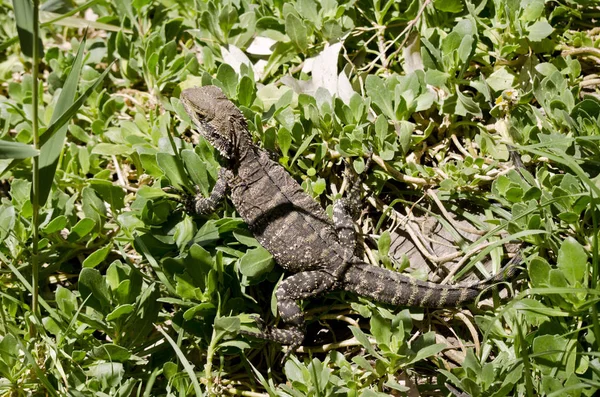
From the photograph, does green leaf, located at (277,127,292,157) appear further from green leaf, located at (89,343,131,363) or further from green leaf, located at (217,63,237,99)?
green leaf, located at (89,343,131,363)

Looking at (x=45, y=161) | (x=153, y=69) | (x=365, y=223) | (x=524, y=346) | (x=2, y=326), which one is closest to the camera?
(x=524, y=346)

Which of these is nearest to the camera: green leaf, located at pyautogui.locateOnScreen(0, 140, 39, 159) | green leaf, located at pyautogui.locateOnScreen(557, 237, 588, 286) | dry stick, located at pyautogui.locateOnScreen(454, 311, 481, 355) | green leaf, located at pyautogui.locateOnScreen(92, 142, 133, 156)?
green leaf, located at pyautogui.locateOnScreen(0, 140, 39, 159)

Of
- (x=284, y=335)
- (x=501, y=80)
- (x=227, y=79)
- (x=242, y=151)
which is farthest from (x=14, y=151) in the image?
(x=501, y=80)

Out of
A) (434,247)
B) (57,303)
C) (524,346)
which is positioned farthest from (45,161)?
(524,346)

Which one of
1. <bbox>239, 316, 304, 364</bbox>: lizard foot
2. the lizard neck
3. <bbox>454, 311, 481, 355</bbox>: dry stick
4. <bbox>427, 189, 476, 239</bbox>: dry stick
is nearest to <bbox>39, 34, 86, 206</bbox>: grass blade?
the lizard neck

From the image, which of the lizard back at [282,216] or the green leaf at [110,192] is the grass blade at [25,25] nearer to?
the green leaf at [110,192]

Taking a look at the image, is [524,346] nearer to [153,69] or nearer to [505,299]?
[505,299]

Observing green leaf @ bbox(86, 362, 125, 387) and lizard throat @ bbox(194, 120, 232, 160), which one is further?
lizard throat @ bbox(194, 120, 232, 160)
